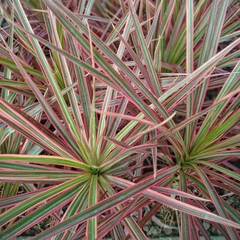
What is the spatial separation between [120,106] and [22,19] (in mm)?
324

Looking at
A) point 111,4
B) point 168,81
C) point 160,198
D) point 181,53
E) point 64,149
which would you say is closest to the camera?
point 160,198

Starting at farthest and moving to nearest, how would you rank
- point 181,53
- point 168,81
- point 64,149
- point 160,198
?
point 181,53 < point 168,81 < point 64,149 < point 160,198

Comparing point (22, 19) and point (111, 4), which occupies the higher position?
point (111, 4)

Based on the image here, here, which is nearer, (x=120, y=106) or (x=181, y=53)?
(x=120, y=106)

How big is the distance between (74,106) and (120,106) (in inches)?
4.3

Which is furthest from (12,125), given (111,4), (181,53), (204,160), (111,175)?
(111,4)

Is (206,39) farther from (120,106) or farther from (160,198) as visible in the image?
(160,198)

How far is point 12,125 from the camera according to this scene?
27.4 inches

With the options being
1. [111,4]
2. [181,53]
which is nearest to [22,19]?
[181,53]

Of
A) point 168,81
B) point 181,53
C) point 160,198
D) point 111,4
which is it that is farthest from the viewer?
point 111,4

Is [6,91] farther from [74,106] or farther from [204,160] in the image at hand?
[204,160]

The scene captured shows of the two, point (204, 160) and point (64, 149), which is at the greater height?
point (64, 149)

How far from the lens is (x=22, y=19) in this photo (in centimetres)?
80

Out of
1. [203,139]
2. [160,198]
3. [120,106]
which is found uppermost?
[120,106]
